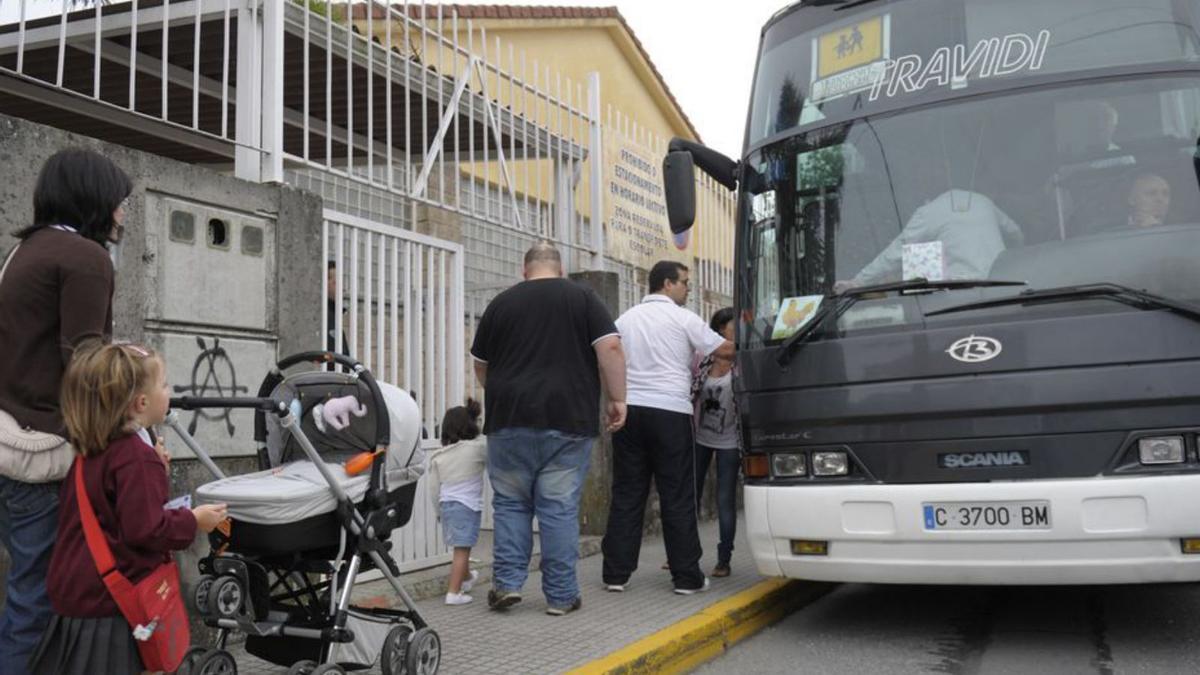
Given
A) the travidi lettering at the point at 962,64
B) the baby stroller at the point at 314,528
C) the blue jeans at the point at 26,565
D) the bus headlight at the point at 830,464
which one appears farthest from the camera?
the travidi lettering at the point at 962,64

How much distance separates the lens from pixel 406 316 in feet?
22.1

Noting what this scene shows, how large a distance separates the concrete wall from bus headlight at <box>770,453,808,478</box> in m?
2.44

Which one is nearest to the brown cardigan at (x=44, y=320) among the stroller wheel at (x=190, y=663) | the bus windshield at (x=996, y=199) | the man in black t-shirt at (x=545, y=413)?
the stroller wheel at (x=190, y=663)

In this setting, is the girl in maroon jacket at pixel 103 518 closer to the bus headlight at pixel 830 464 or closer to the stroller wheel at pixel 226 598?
the stroller wheel at pixel 226 598

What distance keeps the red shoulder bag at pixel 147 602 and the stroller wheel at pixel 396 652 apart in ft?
3.05

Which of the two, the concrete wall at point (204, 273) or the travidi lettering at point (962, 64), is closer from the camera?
the concrete wall at point (204, 273)

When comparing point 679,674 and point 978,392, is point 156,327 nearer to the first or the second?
point 679,674

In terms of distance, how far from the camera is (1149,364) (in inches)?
185

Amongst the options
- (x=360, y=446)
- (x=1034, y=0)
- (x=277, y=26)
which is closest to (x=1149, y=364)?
(x=1034, y=0)

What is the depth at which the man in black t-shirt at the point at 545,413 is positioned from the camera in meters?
5.52

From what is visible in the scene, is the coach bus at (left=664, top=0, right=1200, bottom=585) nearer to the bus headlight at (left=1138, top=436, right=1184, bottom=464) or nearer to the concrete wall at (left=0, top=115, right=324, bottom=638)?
the bus headlight at (left=1138, top=436, right=1184, bottom=464)

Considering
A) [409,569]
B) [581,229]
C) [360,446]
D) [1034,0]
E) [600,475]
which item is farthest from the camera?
[581,229]

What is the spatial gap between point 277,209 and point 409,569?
234cm

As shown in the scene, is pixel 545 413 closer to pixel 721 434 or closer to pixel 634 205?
pixel 721 434
